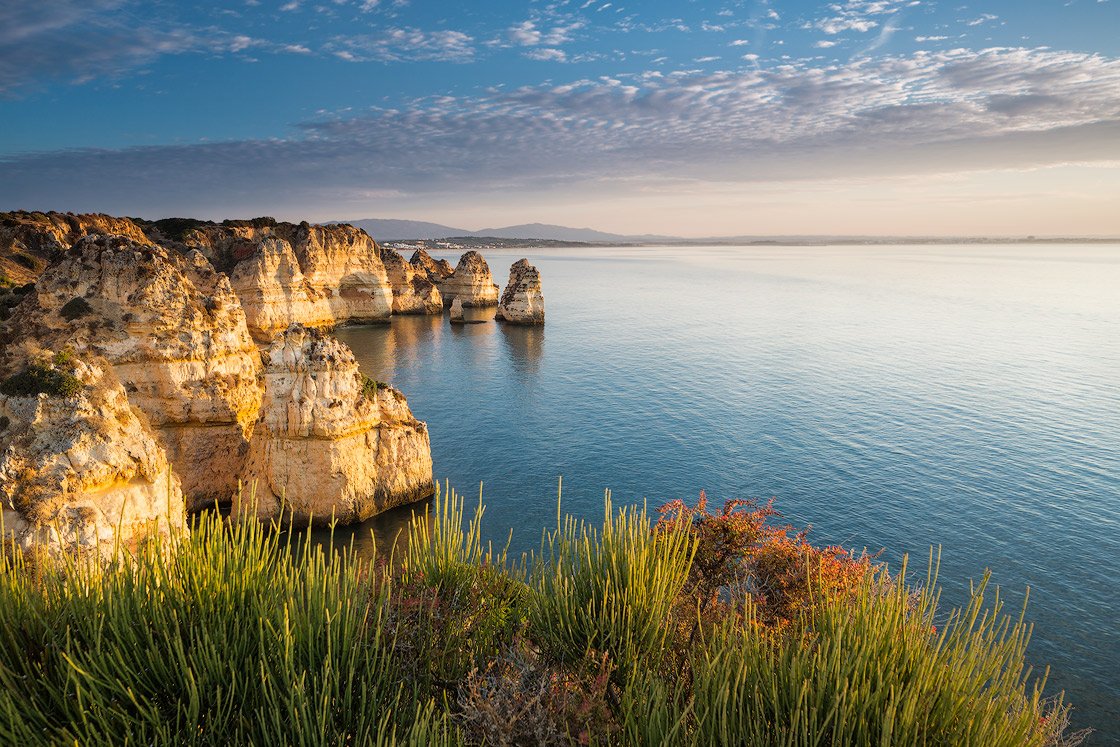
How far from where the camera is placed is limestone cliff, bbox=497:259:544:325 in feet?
345

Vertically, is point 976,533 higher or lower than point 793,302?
lower

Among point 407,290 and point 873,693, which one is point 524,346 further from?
point 873,693

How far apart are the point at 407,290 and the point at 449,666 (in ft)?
367

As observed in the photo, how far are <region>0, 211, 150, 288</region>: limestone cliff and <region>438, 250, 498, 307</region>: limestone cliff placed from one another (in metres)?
68.8

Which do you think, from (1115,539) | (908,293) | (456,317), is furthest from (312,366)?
(908,293)

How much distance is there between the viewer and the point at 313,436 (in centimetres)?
3020

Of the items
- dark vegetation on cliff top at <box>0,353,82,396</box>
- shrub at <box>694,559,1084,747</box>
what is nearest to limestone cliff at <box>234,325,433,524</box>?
dark vegetation on cliff top at <box>0,353,82,396</box>

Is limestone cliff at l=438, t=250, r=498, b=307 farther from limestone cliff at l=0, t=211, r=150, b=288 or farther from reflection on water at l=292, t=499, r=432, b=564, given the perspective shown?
reflection on water at l=292, t=499, r=432, b=564

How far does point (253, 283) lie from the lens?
73.2m

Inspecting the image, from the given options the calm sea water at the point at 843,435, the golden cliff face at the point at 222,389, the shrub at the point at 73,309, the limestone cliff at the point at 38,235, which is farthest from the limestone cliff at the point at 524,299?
the shrub at the point at 73,309

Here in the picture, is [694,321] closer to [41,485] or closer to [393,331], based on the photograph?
[393,331]

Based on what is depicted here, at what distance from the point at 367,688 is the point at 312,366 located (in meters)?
23.8

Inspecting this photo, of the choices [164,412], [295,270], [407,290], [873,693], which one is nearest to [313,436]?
[164,412]

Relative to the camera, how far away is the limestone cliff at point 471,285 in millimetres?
128125
